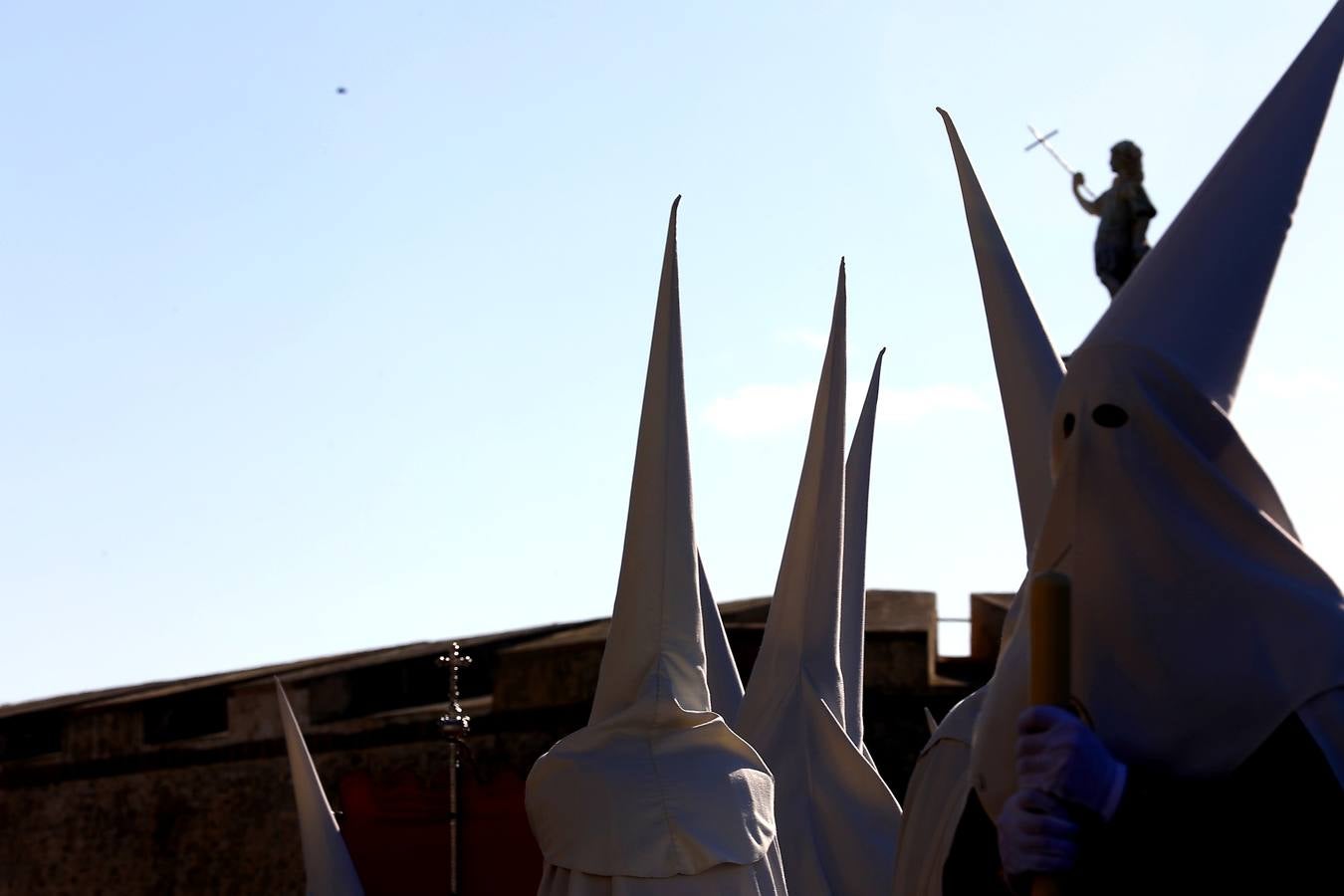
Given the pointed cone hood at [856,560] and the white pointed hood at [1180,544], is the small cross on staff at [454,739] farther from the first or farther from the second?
the white pointed hood at [1180,544]

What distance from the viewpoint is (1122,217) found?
32.2 ft

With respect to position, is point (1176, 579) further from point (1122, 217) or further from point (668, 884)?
point (1122, 217)

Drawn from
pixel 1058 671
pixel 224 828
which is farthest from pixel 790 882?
pixel 224 828

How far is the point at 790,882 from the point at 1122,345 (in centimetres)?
549

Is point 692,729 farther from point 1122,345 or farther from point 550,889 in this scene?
point 1122,345

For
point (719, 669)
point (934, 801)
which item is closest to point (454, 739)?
point (719, 669)

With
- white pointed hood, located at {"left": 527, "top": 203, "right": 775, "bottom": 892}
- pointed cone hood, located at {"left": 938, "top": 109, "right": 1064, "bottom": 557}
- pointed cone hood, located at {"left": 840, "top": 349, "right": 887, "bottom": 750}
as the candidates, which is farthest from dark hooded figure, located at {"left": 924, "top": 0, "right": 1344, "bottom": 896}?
pointed cone hood, located at {"left": 840, "top": 349, "right": 887, "bottom": 750}

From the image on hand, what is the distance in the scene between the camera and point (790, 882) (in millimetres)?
8359

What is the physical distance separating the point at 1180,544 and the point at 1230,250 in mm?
575

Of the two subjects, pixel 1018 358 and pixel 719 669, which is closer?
pixel 1018 358

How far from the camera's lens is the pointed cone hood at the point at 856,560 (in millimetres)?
9016

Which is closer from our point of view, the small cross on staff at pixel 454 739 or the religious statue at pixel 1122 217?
the religious statue at pixel 1122 217

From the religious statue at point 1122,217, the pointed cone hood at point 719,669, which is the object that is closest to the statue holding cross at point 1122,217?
the religious statue at point 1122,217

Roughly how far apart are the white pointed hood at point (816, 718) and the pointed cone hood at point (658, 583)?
5.46ft
